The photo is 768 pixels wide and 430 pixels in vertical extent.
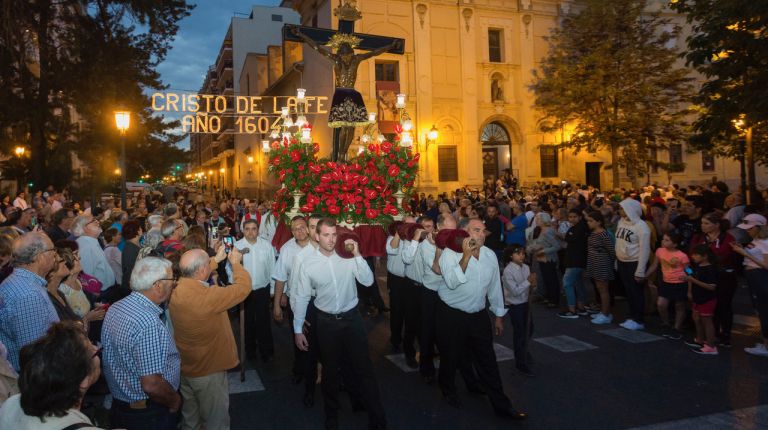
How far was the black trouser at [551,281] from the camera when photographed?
1016cm

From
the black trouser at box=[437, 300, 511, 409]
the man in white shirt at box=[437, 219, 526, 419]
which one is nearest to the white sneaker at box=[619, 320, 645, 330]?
the man in white shirt at box=[437, 219, 526, 419]

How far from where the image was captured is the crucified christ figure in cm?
914

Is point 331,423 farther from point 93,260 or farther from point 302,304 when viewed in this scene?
point 93,260

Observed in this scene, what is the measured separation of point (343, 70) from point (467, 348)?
6052 millimetres

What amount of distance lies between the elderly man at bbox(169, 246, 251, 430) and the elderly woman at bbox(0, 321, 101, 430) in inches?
59.9

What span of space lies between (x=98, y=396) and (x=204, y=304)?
132 inches

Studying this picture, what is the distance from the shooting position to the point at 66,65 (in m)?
19.5

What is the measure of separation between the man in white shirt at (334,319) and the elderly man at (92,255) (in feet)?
11.5

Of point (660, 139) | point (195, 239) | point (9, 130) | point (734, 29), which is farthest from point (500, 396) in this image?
point (660, 139)

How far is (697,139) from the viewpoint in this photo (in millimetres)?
14117

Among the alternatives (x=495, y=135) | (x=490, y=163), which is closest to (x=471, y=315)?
(x=490, y=163)

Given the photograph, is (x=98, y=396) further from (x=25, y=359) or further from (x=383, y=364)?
(x=25, y=359)

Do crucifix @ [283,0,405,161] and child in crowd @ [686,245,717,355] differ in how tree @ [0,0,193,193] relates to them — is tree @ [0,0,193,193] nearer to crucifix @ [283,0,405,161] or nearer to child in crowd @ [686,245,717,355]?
crucifix @ [283,0,405,161]

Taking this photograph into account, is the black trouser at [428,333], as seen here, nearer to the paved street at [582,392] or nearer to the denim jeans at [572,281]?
the paved street at [582,392]
